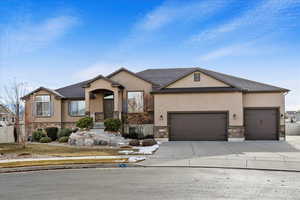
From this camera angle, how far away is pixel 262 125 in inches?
689

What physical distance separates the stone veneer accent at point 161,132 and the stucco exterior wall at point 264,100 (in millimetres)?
6714

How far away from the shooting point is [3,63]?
18.7 meters

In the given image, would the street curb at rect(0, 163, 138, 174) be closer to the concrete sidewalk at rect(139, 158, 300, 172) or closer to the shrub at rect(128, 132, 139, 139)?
the concrete sidewalk at rect(139, 158, 300, 172)

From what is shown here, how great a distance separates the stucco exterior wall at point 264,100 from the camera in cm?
1745

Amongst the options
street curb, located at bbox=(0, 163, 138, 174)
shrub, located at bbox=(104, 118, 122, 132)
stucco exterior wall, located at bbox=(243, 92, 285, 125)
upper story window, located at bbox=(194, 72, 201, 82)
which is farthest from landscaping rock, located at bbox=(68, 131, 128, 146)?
stucco exterior wall, located at bbox=(243, 92, 285, 125)

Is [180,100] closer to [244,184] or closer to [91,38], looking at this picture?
[91,38]

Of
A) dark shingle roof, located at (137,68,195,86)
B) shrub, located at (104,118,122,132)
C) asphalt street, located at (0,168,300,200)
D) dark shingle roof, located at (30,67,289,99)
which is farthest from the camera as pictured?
dark shingle roof, located at (137,68,195,86)

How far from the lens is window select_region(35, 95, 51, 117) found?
20562 mm

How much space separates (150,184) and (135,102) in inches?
527

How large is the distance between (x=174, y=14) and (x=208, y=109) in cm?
764

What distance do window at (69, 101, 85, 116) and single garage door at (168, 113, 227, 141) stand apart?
843 centimetres

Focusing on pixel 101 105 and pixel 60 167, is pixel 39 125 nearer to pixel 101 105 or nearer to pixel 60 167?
pixel 101 105

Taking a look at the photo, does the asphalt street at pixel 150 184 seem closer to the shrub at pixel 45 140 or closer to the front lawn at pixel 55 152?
the front lawn at pixel 55 152

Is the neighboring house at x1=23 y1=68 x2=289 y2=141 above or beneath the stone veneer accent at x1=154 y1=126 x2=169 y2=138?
above
